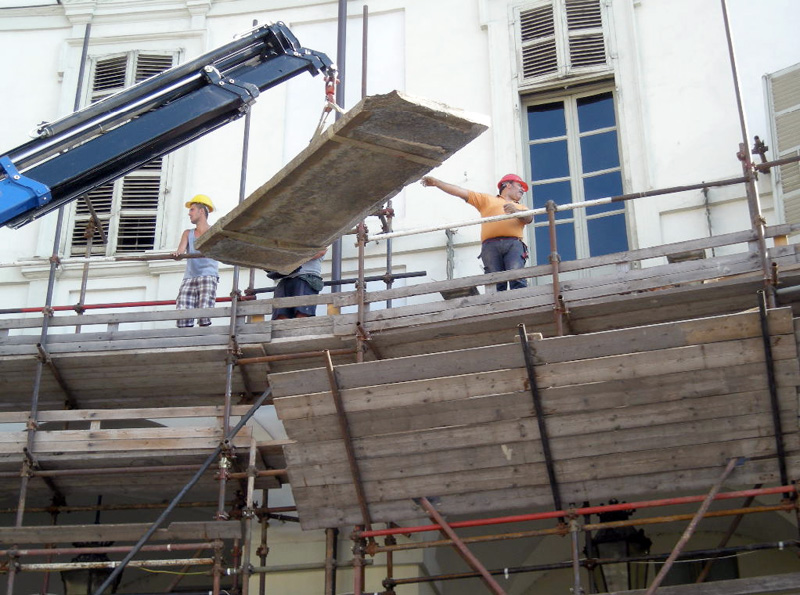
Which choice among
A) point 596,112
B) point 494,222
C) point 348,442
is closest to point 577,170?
point 596,112

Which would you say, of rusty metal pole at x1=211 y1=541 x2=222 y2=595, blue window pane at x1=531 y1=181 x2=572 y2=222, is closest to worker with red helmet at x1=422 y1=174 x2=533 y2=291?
blue window pane at x1=531 y1=181 x2=572 y2=222

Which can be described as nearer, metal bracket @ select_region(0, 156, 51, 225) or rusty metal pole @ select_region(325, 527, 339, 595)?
metal bracket @ select_region(0, 156, 51, 225)

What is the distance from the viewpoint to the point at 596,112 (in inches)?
563

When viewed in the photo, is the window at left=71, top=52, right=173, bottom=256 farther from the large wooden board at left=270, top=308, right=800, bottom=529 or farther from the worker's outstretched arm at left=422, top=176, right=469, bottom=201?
the large wooden board at left=270, top=308, right=800, bottom=529

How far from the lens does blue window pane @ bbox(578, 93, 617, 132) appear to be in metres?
Answer: 14.2

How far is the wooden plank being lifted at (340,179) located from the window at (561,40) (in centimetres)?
506

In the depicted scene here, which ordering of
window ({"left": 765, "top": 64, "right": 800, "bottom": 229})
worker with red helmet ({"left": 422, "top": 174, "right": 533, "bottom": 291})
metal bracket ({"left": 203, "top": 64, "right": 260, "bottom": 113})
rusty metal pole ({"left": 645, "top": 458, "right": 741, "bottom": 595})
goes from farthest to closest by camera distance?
window ({"left": 765, "top": 64, "right": 800, "bottom": 229}), worker with red helmet ({"left": 422, "top": 174, "right": 533, "bottom": 291}), metal bracket ({"left": 203, "top": 64, "right": 260, "bottom": 113}), rusty metal pole ({"left": 645, "top": 458, "right": 741, "bottom": 595})

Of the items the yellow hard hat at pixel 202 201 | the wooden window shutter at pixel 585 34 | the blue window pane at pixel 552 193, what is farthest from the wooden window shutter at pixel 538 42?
the yellow hard hat at pixel 202 201

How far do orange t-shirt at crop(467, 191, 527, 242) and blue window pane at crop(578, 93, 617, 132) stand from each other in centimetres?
218

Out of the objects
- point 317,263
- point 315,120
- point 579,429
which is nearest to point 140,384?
point 317,263

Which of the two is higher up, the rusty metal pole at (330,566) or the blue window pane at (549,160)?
the blue window pane at (549,160)

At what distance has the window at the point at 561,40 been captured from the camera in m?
14.4

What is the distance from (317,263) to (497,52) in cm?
353

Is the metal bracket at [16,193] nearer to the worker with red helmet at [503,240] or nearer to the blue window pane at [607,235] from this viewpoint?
the worker with red helmet at [503,240]
